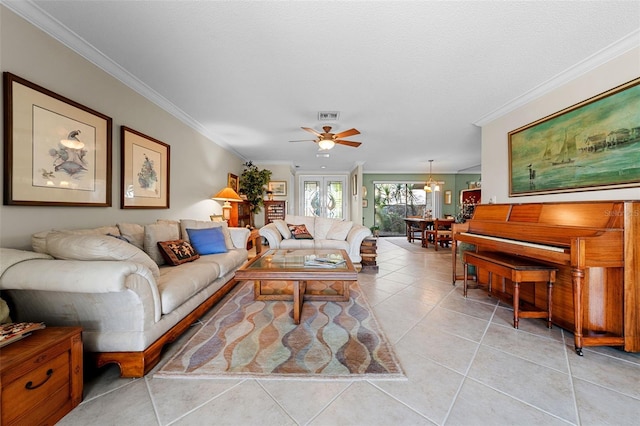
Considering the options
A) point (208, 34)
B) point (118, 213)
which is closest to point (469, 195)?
point (208, 34)

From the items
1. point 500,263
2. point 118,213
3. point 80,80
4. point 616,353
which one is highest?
point 80,80

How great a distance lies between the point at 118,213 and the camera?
2.52 metres

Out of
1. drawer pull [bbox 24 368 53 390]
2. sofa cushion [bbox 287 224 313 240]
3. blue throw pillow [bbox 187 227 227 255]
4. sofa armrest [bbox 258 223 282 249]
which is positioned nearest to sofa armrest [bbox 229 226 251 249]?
blue throw pillow [bbox 187 227 227 255]

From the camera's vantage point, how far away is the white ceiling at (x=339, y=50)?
1.66m

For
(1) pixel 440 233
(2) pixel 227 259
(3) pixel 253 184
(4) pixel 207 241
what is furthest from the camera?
(1) pixel 440 233

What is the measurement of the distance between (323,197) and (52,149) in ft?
23.2

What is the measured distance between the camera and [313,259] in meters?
2.53

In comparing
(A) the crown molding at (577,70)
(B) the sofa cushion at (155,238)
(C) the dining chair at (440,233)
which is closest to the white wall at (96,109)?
(B) the sofa cushion at (155,238)

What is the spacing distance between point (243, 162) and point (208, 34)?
4686 millimetres

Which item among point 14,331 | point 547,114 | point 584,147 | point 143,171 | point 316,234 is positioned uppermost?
point 547,114

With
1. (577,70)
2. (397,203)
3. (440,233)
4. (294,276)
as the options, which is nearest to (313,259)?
(294,276)

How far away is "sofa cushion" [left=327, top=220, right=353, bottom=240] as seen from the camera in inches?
174

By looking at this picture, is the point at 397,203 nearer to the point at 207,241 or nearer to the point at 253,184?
the point at 253,184

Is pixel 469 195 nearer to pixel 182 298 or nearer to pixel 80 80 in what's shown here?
pixel 182 298
